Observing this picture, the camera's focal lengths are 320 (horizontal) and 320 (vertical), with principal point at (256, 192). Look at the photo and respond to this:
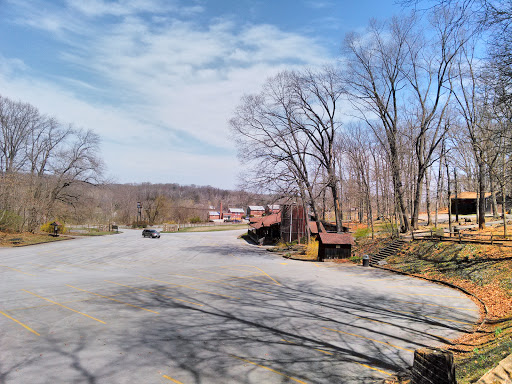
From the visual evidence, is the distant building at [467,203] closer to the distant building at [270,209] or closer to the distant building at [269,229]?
the distant building at [270,209]

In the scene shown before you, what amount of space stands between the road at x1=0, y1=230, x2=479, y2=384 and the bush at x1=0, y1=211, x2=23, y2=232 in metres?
28.5

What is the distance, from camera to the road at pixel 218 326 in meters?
8.55

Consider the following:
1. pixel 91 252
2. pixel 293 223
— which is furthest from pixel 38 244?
pixel 293 223

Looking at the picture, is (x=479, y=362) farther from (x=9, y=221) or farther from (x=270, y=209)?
(x=9, y=221)

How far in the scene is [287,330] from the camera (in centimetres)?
1151

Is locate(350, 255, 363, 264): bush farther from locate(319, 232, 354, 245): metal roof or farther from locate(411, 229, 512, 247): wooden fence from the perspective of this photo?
locate(411, 229, 512, 247): wooden fence

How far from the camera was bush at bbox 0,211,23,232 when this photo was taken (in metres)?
45.6

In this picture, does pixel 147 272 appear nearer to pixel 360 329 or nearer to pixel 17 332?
pixel 17 332

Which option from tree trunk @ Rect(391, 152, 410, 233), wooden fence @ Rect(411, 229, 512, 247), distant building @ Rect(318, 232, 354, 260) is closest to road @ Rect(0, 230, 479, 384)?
wooden fence @ Rect(411, 229, 512, 247)

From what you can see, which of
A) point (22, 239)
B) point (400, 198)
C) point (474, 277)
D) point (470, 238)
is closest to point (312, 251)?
point (400, 198)

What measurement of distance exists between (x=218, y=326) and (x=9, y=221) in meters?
48.2

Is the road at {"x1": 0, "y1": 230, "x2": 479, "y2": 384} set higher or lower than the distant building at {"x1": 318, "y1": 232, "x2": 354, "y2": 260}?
lower

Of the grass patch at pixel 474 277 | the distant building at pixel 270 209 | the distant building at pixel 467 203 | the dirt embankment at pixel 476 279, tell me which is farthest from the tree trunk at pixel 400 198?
the distant building at pixel 467 203

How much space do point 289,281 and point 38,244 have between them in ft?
126
